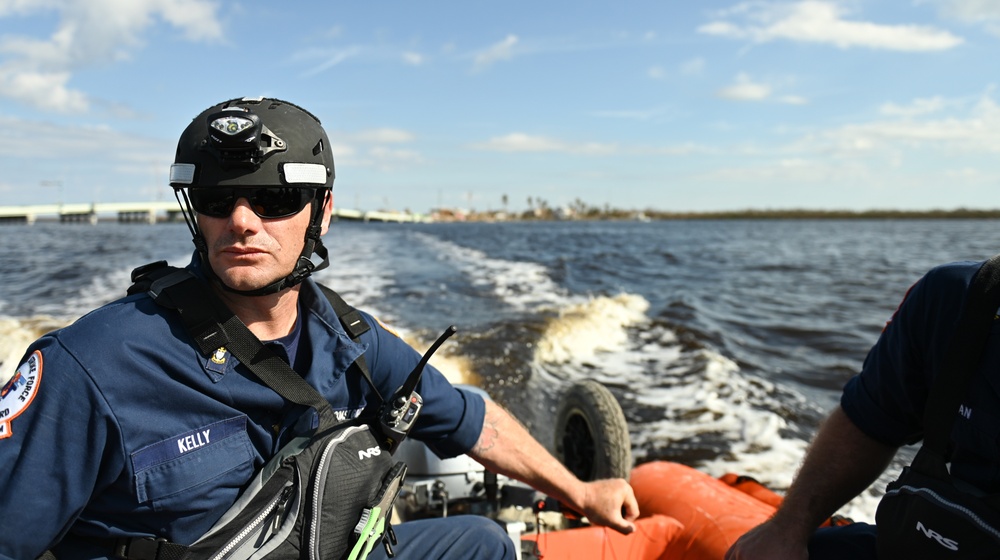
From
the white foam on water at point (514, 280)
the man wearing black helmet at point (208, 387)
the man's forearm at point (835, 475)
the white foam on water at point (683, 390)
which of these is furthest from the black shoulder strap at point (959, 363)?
the white foam on water at point (514, 280)

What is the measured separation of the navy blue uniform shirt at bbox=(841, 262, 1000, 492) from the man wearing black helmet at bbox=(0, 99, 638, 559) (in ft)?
4.17

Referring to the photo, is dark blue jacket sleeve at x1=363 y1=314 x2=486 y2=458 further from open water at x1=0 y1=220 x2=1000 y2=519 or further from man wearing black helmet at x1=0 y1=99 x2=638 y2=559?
open water at x1=0 y1=220 x2=1000 y2=519

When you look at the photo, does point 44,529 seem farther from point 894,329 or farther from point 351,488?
point 894,329

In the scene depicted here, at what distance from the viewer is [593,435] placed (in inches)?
149

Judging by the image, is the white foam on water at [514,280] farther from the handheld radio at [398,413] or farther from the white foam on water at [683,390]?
the handheld radio at [398,413]

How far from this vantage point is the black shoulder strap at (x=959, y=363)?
1.80 m

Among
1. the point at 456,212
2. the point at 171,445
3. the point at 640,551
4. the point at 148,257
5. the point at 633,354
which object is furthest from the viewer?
the point at 456,212

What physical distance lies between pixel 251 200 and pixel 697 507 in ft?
7.35

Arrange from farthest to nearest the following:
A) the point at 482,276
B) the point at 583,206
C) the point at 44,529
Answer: the point at 583,206, the point at 482,276, the point at 44,529

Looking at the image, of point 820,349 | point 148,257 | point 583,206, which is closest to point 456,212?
point 583,206

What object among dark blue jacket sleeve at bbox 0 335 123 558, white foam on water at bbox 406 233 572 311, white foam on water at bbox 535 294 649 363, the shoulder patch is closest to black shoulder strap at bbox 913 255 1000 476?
dark blue jacket sleeve at bbox 0 335 123 558

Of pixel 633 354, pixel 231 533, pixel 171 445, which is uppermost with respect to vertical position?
pixel 171 445

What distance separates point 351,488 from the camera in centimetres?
182

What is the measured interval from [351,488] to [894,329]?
167cm
